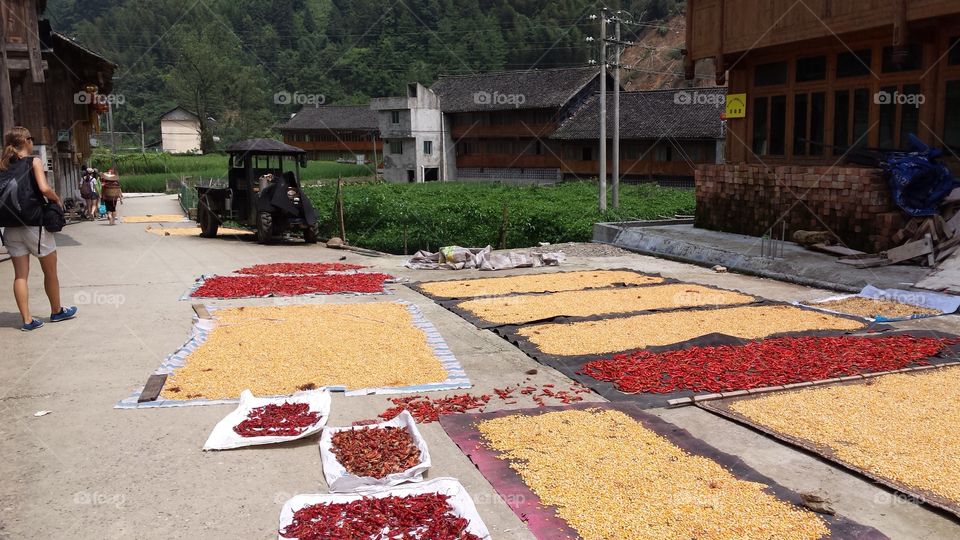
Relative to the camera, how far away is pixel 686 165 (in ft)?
124

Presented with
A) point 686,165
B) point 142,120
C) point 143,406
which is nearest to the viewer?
point 143,406

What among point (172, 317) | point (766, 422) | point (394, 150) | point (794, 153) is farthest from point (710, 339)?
point (394, 150)

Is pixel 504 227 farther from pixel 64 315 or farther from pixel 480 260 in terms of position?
pixel 64 315

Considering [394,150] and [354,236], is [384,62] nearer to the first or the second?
[394,150]

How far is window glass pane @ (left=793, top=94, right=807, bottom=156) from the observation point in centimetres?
1405

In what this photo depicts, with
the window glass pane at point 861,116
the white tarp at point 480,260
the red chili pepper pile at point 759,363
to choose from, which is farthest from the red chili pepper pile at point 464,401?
the window glass pane at point 861,116

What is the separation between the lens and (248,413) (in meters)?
5.15

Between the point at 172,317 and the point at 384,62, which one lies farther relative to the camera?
the point at 384,62

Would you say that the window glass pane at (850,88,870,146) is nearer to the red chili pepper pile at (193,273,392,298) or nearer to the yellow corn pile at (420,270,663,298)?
the yellow corn pile at (420,270,663,298)

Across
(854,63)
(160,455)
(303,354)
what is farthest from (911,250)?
(160,455)

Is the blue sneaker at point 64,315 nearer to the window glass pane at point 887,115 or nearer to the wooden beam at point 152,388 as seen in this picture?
the wooden beam at point 152,388

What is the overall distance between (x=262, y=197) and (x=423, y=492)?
44.4ft

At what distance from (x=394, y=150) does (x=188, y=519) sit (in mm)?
49970

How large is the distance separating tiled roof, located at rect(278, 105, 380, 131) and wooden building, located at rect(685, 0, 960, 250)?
4755cm
